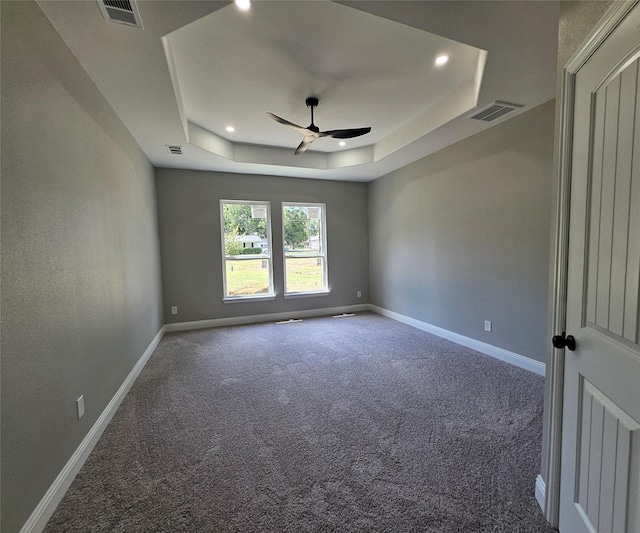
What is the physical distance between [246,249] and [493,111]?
4078 millimetres

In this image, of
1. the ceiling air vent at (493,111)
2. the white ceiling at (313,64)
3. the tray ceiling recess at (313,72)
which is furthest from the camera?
the ceiling air vent at (493,111)

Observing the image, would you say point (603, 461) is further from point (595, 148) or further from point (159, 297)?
point (159, 297)

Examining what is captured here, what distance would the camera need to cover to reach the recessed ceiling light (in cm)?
179

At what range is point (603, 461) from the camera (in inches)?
41.1

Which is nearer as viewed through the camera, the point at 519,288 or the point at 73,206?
the point at 73,206

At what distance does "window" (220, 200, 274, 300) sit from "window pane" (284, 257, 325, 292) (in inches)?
15.0

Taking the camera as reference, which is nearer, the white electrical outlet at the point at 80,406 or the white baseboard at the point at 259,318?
the white electrical outlet at the point at 80,406

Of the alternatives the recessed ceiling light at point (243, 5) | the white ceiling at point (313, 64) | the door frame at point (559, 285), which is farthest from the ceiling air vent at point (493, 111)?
the recessed ceiling light at point (243, 5)

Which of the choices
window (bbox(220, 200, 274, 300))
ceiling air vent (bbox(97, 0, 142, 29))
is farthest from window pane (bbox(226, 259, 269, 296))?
ceiling air vent (bbox(97, 0, 142, 29))

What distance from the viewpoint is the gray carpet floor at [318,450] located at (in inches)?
57.2

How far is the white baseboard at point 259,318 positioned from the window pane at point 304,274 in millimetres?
450

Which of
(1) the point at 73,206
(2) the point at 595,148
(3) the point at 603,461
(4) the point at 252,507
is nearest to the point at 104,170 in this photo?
(1) the point at 73,206

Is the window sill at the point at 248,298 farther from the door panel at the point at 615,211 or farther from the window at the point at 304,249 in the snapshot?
the door panel at the point at 615,211

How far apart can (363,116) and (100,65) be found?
258 centimetres
